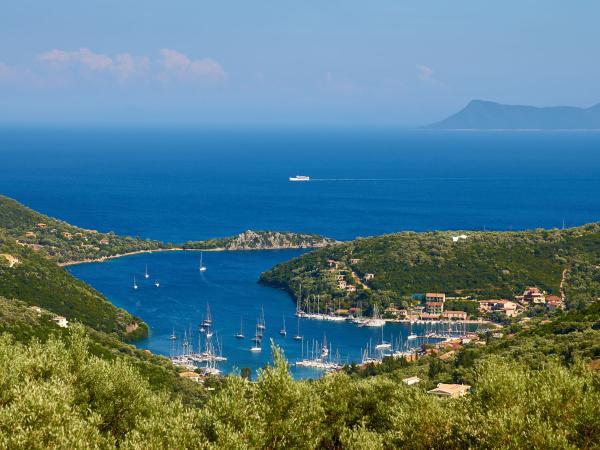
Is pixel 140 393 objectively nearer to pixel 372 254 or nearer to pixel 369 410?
pixel 369 410

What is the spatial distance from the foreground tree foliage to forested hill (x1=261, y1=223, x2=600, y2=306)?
3971 cm

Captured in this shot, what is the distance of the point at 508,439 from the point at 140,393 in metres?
8.82

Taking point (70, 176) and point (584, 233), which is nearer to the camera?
point (584, 233)

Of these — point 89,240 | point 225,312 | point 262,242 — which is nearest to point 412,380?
point 225,312

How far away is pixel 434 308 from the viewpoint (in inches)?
2272

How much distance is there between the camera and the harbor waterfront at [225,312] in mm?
49500

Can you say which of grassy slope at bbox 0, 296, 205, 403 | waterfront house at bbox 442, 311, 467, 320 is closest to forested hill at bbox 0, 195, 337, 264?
waterfront house at bbox 442, 311, 467, 320

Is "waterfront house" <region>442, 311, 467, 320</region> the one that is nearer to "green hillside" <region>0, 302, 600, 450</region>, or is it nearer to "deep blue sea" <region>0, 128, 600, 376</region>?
"deep blue sea" <region>0, 128, 600, 376</region>

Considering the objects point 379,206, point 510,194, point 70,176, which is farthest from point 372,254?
point 70,176

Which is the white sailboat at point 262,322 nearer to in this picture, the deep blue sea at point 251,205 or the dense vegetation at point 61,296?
the deep blue sea at point 251,205

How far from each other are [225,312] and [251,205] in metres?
58.8

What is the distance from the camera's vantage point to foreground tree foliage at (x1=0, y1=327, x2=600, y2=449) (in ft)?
48.2

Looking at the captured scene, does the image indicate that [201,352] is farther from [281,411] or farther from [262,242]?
[262,242]

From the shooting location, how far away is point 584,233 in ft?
224
